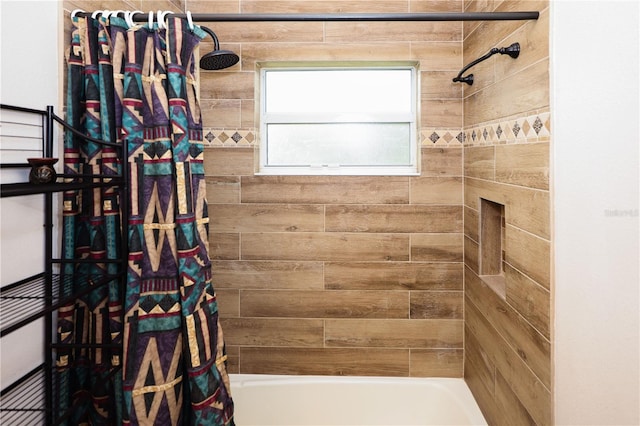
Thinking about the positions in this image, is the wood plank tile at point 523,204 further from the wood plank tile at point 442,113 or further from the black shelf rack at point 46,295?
the black shelf rack at point 46,295

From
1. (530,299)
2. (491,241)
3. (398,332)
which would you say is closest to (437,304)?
(398,332)

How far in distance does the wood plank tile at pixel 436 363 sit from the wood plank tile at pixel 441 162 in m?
1.01

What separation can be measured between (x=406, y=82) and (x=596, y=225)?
141cm

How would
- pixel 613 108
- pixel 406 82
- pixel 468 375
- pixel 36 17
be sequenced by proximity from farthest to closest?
pixel 406 82 < pixel 468 375 < pixel 36 17 < pixel 613 108

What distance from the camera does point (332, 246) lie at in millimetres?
2322

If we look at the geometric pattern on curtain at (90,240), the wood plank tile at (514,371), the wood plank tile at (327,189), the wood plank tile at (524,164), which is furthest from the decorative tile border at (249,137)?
the wood plank tile at (514,371)

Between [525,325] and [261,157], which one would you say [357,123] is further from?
[525,325]

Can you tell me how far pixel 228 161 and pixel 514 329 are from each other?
5.40 feet

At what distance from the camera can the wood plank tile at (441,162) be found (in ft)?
7.50

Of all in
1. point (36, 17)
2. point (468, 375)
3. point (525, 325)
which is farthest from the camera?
point (468, 375)

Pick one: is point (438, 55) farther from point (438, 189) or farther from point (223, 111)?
point (223, 111)

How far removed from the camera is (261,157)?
240 centimetres

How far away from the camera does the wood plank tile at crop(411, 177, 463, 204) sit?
229 cm

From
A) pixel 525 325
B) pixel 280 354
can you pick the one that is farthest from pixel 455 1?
pixel 280 354
